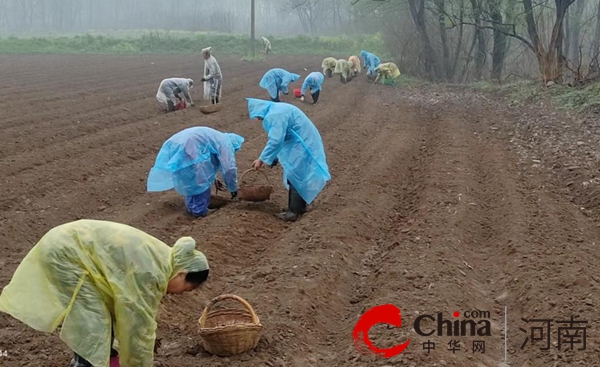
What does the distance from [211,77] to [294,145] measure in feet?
26.7

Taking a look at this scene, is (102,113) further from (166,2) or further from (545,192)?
(166,2)

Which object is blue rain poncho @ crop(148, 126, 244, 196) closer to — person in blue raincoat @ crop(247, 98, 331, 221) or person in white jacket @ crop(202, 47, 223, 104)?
person in blue raincoat @ crop(247, 98, 331, 221)

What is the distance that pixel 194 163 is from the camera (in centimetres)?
711

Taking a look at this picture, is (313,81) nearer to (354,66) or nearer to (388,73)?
(388,73)

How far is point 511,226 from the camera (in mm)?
6781

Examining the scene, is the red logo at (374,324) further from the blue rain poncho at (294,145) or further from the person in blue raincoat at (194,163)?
the person in blue raincoat at (194,163)

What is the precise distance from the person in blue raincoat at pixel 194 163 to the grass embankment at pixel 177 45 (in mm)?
28958

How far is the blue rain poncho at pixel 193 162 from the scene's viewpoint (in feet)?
23.3

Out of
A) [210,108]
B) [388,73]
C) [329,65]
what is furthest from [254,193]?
[329,65]

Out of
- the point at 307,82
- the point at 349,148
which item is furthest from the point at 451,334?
the point at 307,82

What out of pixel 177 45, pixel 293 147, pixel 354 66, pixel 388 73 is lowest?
pixel 293 147

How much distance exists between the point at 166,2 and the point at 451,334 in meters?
93.0

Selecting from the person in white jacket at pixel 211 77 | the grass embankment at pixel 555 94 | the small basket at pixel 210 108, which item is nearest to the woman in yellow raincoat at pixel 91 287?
the small basket at pixel 210 108

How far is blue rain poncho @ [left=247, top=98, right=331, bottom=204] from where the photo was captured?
6.99 metres
